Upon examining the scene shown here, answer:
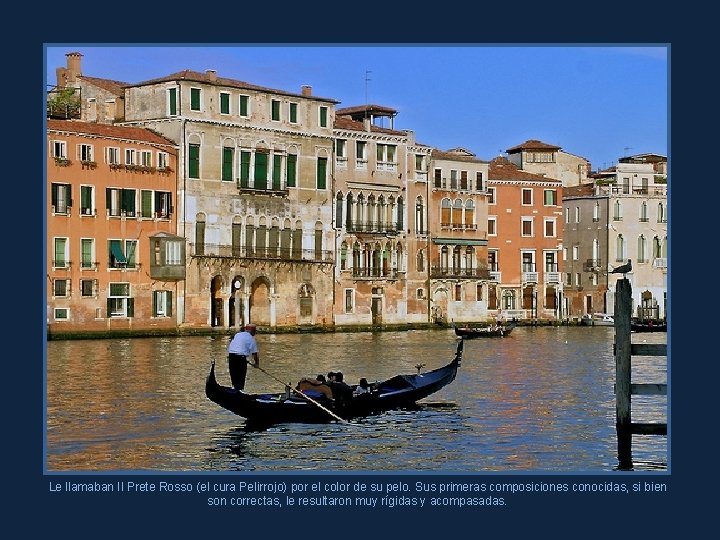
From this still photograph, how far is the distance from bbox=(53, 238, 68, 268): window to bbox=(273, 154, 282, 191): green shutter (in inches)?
189

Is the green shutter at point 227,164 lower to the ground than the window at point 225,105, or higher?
lower

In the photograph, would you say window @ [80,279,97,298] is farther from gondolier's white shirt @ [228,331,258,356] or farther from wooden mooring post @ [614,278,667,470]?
wooden mooring post @ [614,278,667,470]

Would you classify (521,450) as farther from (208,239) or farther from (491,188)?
(491,188)

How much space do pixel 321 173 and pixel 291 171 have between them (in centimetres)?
115

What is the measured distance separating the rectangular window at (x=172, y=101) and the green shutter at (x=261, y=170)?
1935 mm

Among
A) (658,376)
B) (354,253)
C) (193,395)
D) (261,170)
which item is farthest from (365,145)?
(193,395)

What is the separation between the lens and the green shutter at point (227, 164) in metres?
26.0

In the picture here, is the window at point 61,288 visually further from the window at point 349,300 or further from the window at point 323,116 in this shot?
the window at point 349,300

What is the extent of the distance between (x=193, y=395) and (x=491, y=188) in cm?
2174

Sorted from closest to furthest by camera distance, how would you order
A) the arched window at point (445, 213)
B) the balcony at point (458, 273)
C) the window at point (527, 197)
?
the balcony at point (458, 273) → the arched window at point (445, 213) → the window at point (527, 197)

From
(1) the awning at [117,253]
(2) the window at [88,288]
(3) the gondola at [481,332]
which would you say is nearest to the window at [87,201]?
(1) the awning at [117,253]

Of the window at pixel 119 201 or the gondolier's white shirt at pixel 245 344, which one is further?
the window at pixel 119 201

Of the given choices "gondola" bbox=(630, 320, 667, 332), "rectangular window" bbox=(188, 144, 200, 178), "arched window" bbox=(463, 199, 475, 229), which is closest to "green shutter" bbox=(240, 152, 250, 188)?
"rectangular window" bbox=(188, 144, 200, 178)

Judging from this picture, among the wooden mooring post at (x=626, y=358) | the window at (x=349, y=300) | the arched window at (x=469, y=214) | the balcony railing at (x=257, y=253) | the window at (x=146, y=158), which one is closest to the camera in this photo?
the wooden mooring post at (x=626, y=358)
